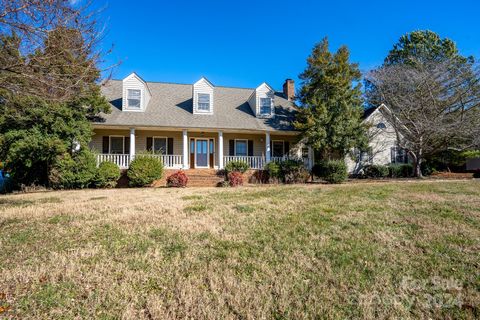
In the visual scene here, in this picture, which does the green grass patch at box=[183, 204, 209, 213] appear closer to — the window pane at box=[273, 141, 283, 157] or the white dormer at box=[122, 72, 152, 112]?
the white dormer at box=[122, 72, 152, 112]

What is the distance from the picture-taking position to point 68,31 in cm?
470

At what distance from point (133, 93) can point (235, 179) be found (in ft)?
28.3

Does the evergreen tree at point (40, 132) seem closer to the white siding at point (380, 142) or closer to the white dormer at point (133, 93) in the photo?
the white dormer at point (133, 93)

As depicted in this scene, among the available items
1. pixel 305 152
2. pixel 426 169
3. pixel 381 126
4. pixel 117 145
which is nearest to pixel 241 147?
pixel 305 152

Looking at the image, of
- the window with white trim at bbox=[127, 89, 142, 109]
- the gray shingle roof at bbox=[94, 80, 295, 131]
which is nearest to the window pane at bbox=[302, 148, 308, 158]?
the gray shingle roof at bbox=[94, 80, 295, 131]

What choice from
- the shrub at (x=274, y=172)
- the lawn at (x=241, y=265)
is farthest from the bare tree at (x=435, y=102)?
the lawn at (x=241, y=265)

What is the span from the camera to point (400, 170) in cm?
1955

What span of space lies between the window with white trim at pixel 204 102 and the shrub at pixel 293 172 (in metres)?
6.36

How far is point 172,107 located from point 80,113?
20.0ft

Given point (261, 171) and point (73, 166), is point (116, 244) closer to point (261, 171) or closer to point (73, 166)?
point (73, 166)

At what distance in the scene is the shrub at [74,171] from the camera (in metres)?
11.9

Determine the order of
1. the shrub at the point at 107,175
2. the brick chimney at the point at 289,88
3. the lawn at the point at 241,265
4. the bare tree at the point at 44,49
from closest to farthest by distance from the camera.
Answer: the lawn at the point at 241,265
the bare tree at the point at 44,49
the shrub at the point at 107,175
the brick chimney at the point at 289,88

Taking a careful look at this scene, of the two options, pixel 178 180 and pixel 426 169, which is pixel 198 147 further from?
pixel 426 169

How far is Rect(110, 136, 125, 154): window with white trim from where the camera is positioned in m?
16.6
